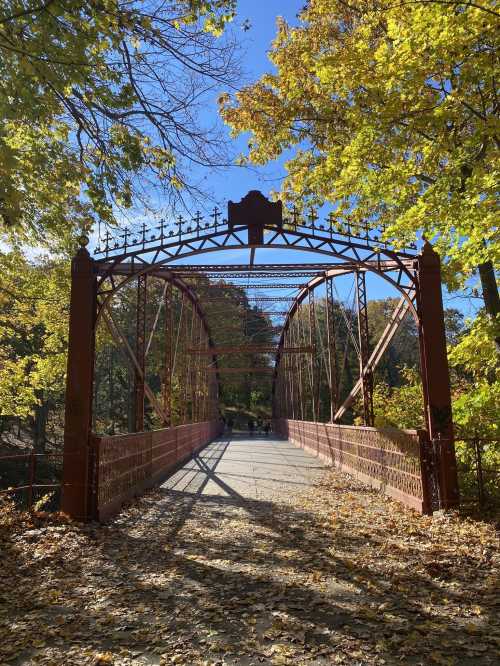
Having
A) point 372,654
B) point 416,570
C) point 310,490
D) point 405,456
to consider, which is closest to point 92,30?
point 372,654

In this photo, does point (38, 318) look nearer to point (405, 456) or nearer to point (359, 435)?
point (359, 435)

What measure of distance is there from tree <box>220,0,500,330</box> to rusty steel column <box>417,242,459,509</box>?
0.52 meters

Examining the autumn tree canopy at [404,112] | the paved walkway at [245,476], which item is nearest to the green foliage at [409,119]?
the autumn tree canopy at [404,112]

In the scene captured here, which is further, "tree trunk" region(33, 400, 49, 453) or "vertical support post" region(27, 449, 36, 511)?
"tree trunk" region(33, 400, 49, 453)

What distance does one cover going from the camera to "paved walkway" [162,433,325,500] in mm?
11406

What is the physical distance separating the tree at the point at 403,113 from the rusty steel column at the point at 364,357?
10.0 ft

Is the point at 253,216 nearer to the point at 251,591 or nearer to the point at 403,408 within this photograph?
the point at 251,591

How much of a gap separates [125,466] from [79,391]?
78.5 inches

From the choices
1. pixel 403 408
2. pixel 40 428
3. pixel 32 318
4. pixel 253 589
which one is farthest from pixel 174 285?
pixel 253 589

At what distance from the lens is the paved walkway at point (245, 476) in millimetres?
11406

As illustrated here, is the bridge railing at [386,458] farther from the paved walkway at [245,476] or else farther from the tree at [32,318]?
the tree at [32,318]

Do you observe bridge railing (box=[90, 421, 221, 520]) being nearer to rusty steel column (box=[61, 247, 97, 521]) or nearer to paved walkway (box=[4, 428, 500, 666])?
rusty steel column (box=[61, 247, 97, 521])

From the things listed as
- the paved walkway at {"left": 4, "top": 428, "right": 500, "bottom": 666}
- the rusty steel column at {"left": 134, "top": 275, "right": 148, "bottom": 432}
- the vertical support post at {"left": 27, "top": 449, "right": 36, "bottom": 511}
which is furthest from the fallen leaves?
the rusty steel column at {"left": 134, "top": 275, "right": 148, "bottom": 432}

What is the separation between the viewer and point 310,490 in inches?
448
